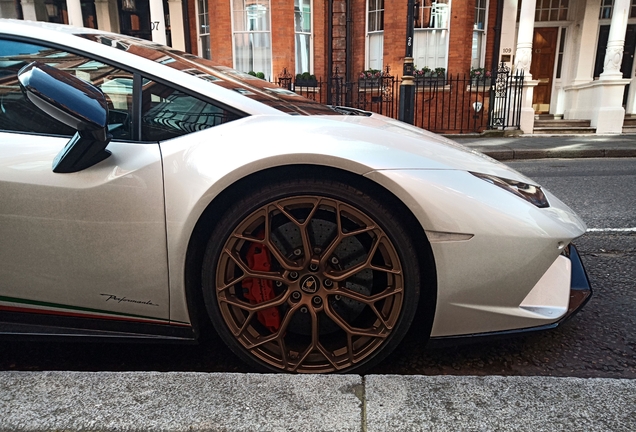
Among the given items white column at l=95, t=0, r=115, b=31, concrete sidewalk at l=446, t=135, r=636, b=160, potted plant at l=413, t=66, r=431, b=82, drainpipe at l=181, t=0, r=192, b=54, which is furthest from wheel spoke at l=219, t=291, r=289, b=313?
white column at l=95, t=0, r=115, b=31

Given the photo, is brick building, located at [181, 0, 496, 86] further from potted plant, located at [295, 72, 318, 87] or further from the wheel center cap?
the wheel center cap

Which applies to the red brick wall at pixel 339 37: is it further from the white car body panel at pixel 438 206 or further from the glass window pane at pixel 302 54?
the white car body panel at pixel 438 206

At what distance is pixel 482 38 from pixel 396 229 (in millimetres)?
12986

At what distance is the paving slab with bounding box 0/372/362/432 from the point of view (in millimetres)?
1288

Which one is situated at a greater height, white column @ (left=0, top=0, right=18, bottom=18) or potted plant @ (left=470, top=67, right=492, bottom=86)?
white column @ (left=0, top=0, right=18, bottom=18)

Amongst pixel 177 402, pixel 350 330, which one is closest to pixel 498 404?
pixel 350 330

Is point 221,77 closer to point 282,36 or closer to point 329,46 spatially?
point 282,36

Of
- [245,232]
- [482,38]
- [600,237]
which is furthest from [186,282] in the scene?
[482,38]

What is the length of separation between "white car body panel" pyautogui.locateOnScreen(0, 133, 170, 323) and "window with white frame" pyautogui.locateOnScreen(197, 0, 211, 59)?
→ 1296 centimetres

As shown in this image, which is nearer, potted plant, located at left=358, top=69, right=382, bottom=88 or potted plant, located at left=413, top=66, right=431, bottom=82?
potted plant, located at left=413, top=66, right=431, bottom=82

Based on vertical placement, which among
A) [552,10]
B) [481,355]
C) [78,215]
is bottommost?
[481,355]

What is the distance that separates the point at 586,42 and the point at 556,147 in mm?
6073

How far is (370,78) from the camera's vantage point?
40.7ft

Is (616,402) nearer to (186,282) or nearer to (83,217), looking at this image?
(186,282)
